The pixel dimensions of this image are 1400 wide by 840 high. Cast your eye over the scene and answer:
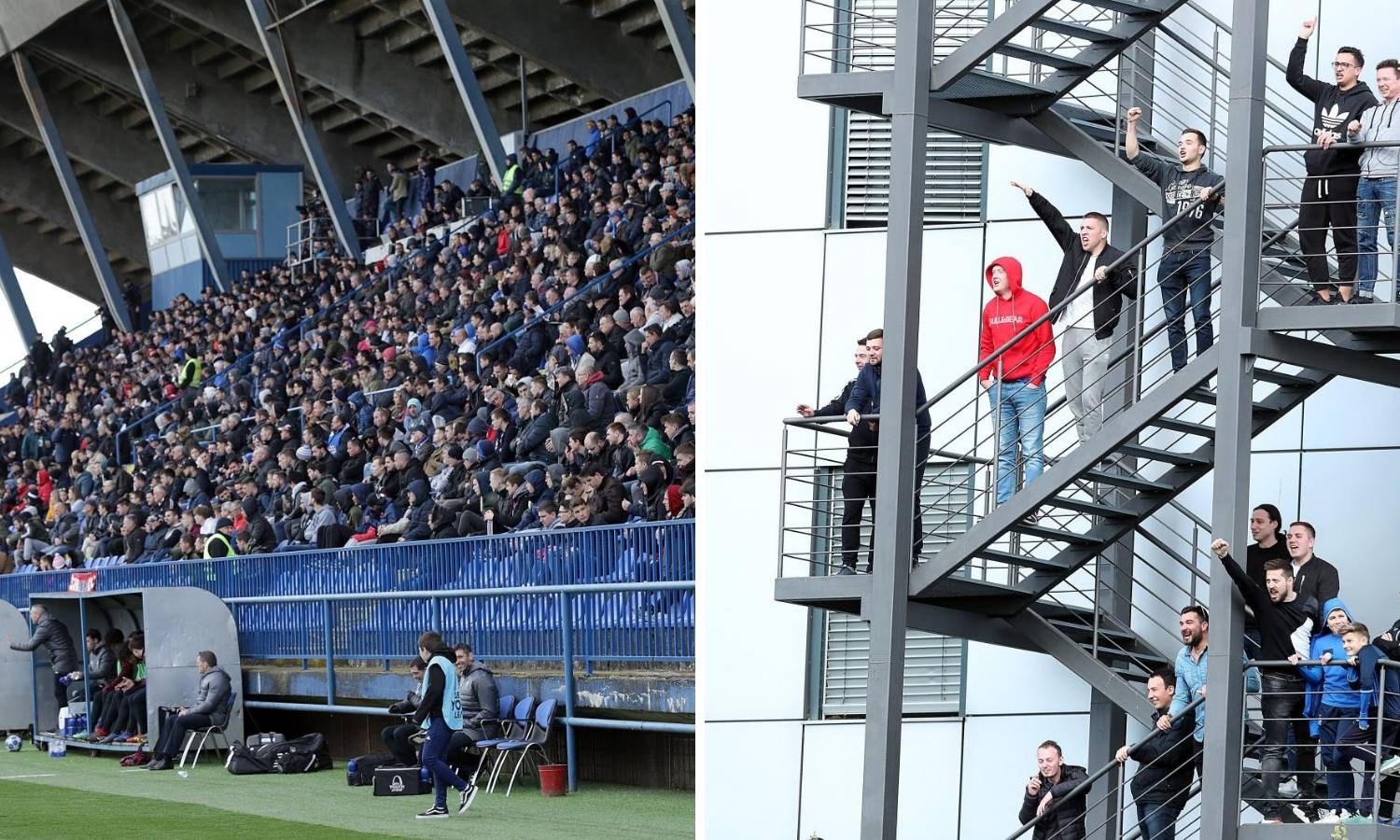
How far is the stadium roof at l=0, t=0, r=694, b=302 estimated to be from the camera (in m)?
35.7

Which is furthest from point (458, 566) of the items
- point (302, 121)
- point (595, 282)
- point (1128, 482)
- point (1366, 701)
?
point (302, 121)

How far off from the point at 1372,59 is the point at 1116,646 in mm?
3650

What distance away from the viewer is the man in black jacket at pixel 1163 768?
10.1m

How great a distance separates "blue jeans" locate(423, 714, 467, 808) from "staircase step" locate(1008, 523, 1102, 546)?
22.5 feet

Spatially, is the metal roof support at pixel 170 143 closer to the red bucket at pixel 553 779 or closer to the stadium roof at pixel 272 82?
the stadium roof at pixel 272 82

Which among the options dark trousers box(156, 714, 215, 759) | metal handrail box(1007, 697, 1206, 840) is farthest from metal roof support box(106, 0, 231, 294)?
metal handrail box(1007, 697, 1206, 840)

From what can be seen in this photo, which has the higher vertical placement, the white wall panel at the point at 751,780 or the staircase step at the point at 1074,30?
the staircase step at the point at 1074,30

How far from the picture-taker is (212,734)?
22.0m

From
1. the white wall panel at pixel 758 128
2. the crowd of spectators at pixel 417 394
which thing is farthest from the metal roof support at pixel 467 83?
the white wall panel at pixel 758 128

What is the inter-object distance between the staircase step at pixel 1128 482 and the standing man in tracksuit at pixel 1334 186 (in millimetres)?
1213

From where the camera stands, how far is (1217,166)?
11781mm

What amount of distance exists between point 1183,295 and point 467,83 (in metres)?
23.8

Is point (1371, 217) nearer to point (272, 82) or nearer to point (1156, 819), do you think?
point (1156, 819)

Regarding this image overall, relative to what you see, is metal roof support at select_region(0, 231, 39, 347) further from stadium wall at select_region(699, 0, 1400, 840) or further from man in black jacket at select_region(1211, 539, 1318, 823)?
man in black jacket at select_region(1211, 539, 1318, 823)
